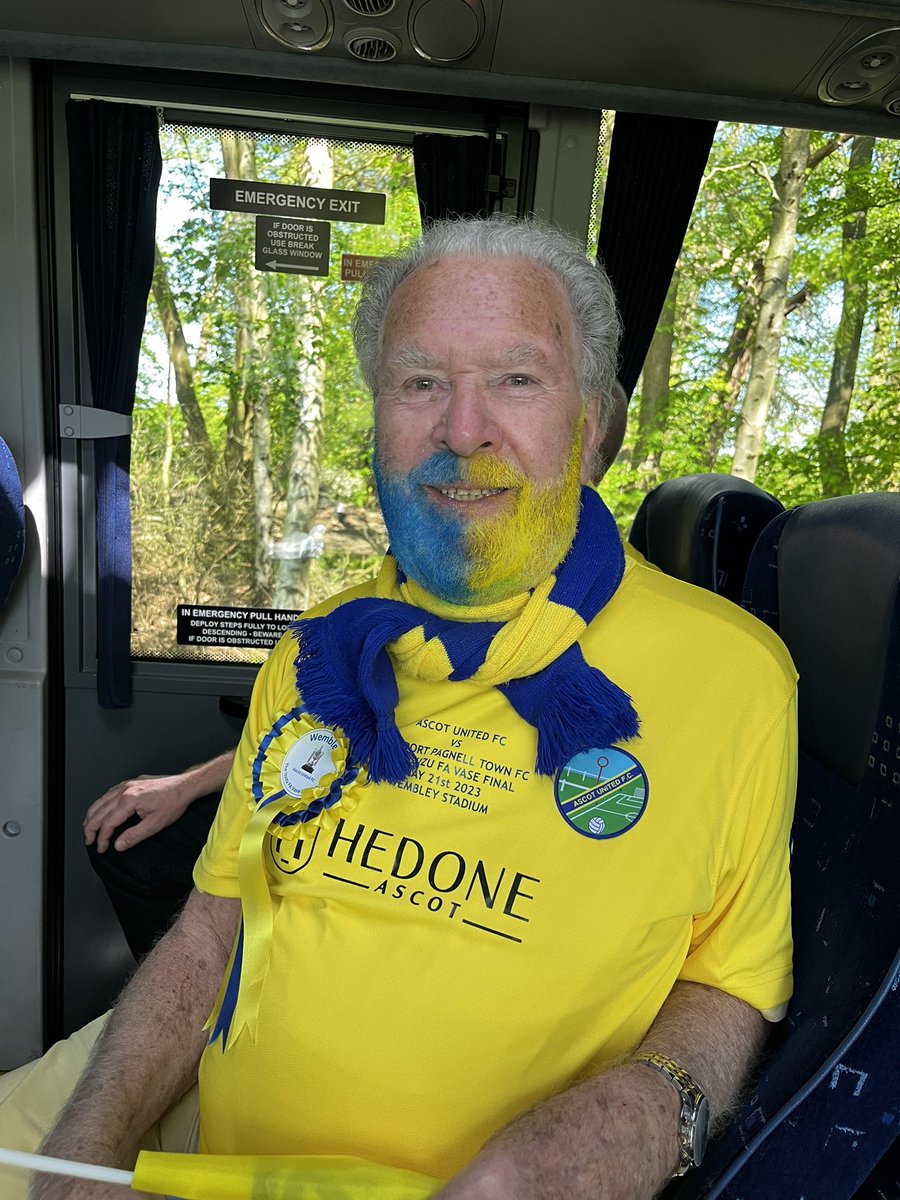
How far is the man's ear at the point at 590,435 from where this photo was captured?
4.86ft

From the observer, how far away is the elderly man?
117 centimetres

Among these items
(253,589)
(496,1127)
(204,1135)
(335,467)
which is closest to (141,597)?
(253,589)

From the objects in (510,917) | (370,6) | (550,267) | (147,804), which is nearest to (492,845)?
(510,917)

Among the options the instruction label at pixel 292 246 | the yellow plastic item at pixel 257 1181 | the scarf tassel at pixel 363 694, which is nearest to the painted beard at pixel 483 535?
the scarf tassel at pixel 363 694

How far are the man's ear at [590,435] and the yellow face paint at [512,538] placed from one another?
0.14 m

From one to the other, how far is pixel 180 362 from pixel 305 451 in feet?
1.45

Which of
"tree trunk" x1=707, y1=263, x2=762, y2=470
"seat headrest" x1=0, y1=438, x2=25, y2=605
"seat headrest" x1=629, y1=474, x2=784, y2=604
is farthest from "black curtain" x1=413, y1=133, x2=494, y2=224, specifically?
"tree trunk" x1=707, y1=263, x2=762, y2=470

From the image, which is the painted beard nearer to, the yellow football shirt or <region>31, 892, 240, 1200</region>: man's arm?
the yellow football shirt

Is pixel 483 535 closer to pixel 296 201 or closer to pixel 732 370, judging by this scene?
Answer: pixel 296 201

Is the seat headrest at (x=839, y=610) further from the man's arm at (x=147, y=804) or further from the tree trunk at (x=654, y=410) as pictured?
the tree trunk at (x=654, y=410)

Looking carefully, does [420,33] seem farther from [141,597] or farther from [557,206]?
[141,597]

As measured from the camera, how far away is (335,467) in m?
2.91

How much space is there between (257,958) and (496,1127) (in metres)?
0.38

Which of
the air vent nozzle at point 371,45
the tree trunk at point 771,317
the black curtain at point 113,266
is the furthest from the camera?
the tree trunk at point 771,317
